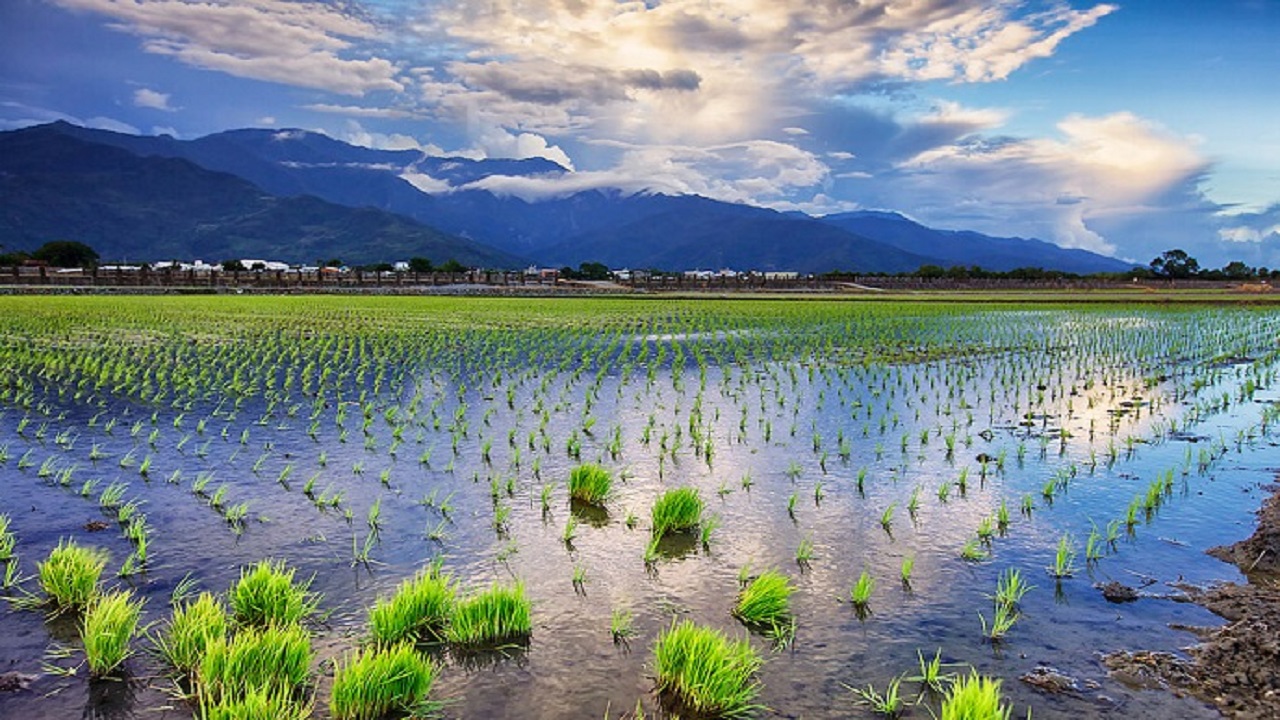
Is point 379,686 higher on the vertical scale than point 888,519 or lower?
higher

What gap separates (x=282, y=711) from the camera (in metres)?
4.36

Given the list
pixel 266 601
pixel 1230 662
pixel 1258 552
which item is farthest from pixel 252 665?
pixel 1258 552

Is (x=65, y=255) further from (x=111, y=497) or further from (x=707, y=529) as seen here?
(x=707, y=529)

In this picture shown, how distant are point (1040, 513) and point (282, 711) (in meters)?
8.46

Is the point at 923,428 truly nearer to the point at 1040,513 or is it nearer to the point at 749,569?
the point at 1040,513

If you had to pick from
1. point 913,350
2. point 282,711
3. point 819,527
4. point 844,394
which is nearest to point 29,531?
point 282,711

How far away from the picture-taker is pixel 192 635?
5.19 m

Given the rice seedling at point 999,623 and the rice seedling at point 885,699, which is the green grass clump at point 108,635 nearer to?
the rice seedling at point 885,699

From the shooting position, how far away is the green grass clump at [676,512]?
825 cm

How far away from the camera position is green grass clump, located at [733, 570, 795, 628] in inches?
242

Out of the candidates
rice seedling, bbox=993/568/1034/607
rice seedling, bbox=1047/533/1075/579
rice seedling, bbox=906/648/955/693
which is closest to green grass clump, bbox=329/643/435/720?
rice seedling, bbox=906/648/955/693

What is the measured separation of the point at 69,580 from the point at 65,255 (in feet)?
382

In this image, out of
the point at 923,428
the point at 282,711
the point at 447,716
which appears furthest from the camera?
the point at 923,428

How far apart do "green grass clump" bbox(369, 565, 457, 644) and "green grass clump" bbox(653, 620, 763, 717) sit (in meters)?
1.79
